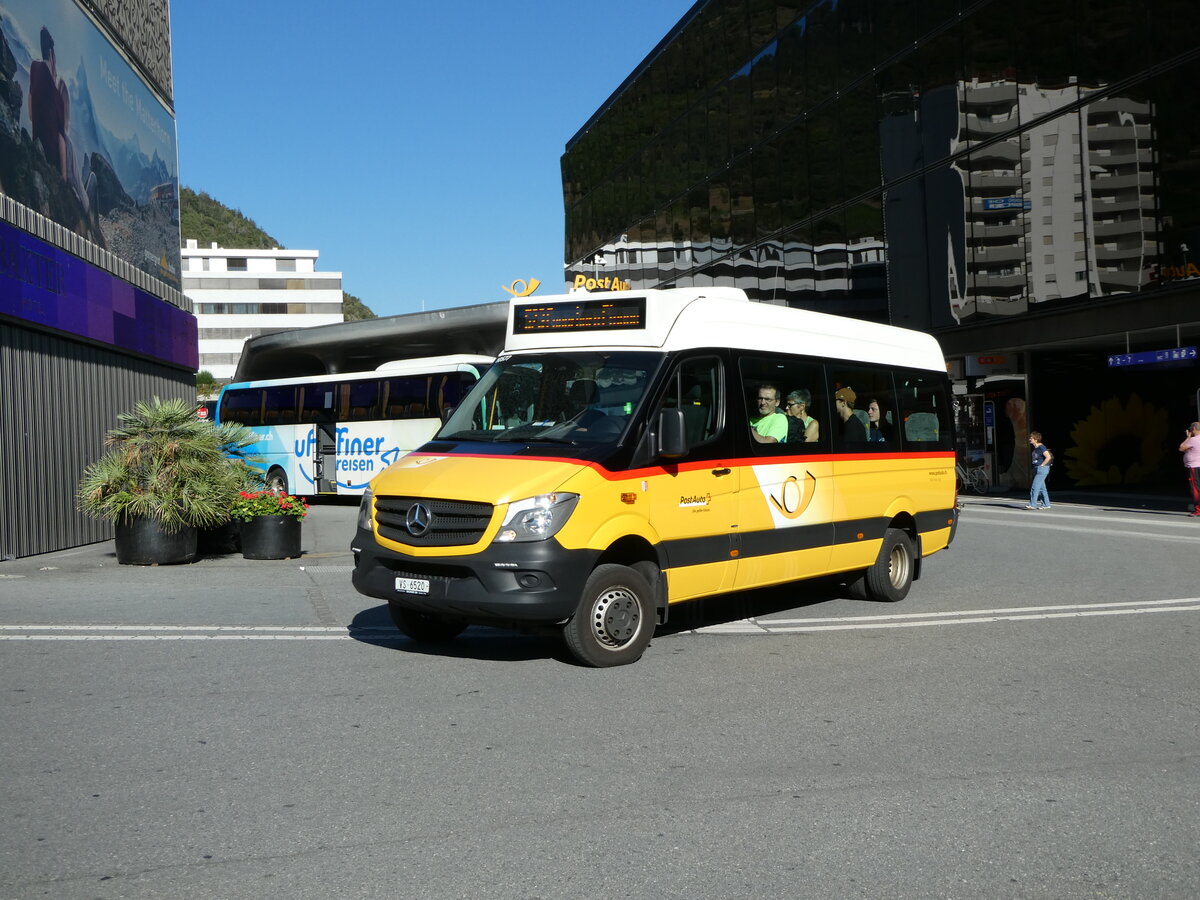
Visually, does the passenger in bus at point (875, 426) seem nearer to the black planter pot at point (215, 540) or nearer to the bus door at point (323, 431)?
the black planter pot at point (215, 540)

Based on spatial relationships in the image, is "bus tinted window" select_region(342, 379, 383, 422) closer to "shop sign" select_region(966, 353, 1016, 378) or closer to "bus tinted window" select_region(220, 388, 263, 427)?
"bus tinted window" select_region(220, 388, 263, 427)

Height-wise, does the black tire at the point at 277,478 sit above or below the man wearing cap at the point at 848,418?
below

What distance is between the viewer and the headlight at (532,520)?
23.9 ft

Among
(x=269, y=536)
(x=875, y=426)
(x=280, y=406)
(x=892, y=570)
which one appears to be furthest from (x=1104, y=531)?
(x=280, y=406)

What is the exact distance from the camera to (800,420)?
9.65m

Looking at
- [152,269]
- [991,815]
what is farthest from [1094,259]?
[991,815]

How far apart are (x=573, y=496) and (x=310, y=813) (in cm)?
314

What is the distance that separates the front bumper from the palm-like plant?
26.6ft

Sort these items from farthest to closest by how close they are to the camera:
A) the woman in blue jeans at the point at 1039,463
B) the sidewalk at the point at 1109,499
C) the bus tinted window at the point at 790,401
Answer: the sidewalk at the point at 1109,499 → the woman in blue jeans at the point at 1039,463 → the bus tinted window at the point at 790,401

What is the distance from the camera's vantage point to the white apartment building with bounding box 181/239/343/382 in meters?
137

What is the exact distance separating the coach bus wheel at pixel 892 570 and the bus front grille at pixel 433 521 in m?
4.67

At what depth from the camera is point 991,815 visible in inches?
181

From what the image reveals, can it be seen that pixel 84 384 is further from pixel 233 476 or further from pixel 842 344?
pixel 842 344

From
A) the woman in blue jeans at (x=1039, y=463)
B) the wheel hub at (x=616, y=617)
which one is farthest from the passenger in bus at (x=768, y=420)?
the woman in blue jeans at (x=1039, y=463)
